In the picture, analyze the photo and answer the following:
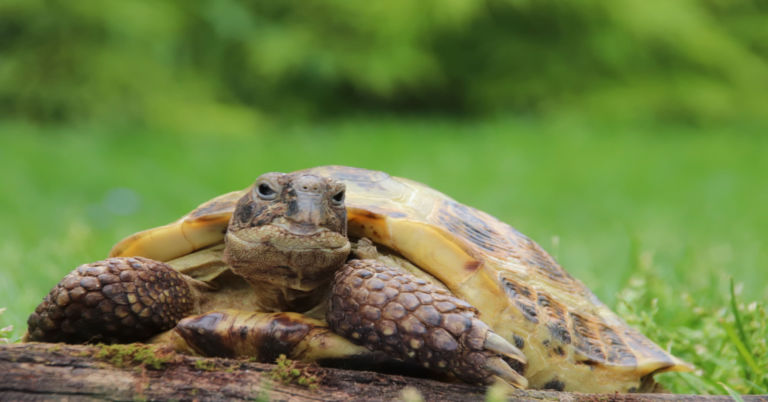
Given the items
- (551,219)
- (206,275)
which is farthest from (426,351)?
(551,219)

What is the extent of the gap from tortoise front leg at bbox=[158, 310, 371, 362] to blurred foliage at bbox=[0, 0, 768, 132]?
7.98 m

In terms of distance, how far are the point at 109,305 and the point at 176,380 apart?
36 cm

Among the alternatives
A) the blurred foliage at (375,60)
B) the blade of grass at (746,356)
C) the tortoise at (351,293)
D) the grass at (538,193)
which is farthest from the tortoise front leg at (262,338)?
the blurred foliage at (375,60)

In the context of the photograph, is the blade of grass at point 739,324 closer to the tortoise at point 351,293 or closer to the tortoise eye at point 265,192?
the tortoise at point 351,293

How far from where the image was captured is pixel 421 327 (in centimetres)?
161

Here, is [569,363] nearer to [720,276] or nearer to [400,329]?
[400,329]

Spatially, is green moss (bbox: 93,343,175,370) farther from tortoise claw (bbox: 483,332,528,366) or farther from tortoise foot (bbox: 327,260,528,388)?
tortoise claw (bbox: 483,332,528,366)

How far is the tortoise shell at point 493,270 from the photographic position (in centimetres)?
186

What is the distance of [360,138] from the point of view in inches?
342

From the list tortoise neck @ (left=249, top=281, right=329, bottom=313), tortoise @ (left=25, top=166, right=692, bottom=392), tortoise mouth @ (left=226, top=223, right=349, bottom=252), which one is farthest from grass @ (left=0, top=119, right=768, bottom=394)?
tortoise mouth @ (left=226, top=223, right=349, bottom=252)

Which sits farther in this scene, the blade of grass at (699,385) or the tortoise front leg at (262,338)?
the blade of grass at (699,385)

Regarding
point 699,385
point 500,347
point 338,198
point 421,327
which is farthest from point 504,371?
point 699,385

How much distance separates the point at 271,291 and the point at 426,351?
416 mm

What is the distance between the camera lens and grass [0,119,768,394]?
2.85 meters
